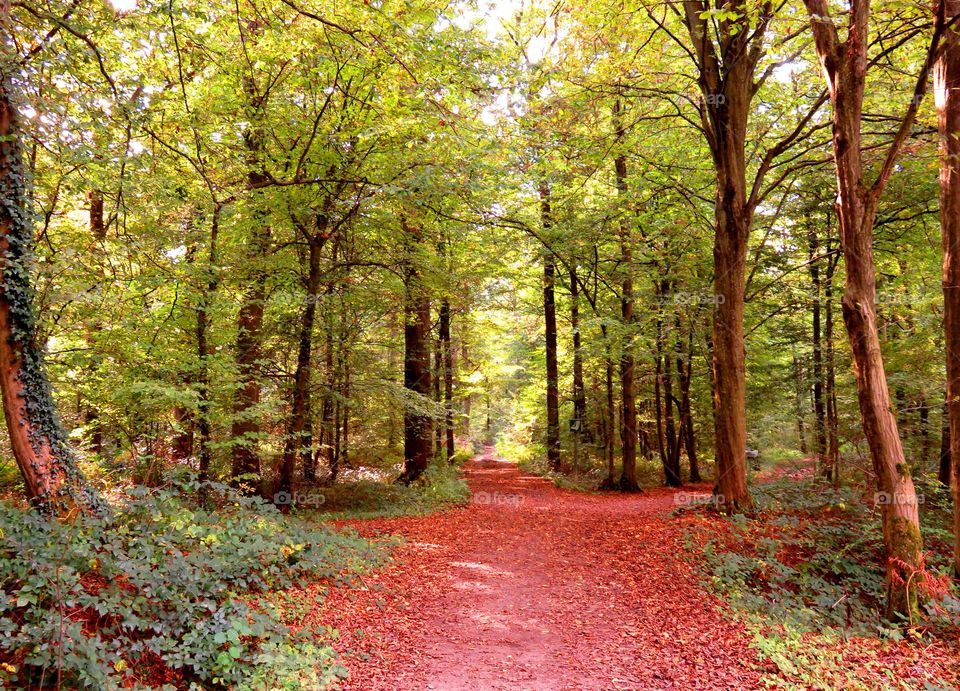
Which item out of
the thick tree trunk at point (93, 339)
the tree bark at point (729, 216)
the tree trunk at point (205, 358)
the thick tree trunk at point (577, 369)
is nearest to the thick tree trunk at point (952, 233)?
the tree bark at point (729, 216)

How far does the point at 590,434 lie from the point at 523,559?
13.2m

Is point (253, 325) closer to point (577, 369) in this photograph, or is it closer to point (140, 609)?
point (140, 609)

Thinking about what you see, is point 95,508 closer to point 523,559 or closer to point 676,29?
point 523,559

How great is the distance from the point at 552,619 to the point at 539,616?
0.54 ft

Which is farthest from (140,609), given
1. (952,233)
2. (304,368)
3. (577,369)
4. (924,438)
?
(577,369)

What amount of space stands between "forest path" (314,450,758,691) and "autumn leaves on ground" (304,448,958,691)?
0.7 inches

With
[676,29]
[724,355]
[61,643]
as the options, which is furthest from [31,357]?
[676,29]

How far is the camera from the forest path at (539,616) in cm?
451

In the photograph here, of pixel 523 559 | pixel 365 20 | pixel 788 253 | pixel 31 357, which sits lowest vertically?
pixel 523 559

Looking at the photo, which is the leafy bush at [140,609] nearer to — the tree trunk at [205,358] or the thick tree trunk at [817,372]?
the tree trunk at [205,358]

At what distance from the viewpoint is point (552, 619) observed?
224 inches

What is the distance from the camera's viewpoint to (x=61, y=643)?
127 inches

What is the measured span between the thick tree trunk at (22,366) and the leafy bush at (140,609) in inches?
13.6

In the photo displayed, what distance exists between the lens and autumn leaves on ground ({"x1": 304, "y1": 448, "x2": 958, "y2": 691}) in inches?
175
